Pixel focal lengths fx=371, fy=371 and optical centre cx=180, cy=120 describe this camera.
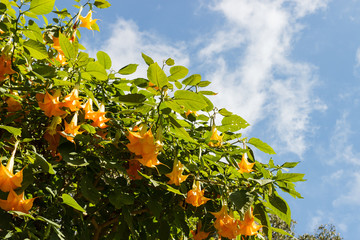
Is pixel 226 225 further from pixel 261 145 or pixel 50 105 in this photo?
pixel 50 105

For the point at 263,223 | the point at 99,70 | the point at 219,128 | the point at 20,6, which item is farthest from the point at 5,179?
the point at 263,223

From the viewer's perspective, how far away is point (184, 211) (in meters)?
2.06

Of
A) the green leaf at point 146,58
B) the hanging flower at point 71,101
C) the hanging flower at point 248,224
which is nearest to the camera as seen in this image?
the hanging flower at point 71,101

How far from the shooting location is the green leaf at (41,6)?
63.1 inches

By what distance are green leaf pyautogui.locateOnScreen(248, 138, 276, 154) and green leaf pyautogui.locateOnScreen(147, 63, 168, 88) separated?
29.5 inches

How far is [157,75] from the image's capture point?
55.4 inches

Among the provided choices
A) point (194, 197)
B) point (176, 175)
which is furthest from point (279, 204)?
point (176, 175)

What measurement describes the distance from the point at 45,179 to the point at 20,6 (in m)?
0.87

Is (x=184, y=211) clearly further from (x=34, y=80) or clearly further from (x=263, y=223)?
(x=34, y=80)

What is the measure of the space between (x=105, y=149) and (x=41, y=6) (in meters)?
0.71

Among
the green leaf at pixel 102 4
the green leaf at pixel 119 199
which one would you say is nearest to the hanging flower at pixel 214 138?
the green leaf at pixel 119 199

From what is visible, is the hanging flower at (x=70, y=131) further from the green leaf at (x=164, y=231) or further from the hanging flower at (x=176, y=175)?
the green leaf at (x=164, y=231)

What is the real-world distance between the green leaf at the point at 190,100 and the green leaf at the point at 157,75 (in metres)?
0.07

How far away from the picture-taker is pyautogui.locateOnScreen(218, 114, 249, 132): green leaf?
2.03m
